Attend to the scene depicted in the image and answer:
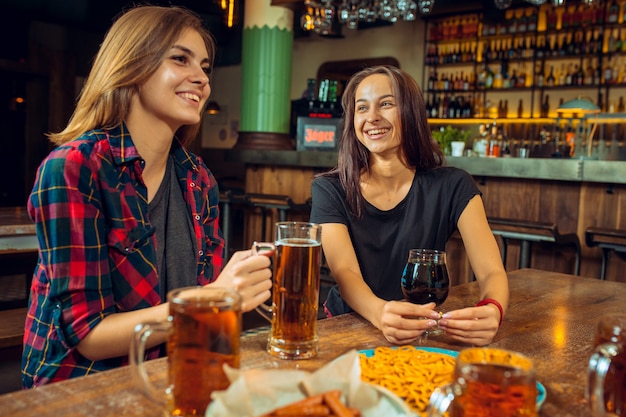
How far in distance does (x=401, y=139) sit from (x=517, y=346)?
89cm

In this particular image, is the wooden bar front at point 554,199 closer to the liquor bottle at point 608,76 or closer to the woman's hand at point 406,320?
the woman's hand at point 406,320

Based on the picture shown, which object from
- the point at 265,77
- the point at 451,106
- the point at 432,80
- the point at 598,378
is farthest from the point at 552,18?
the point at 598,378

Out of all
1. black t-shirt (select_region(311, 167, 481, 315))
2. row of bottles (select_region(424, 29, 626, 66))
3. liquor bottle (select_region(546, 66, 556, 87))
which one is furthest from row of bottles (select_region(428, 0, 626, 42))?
black t-shirt (select_region(311, 167, 481, 315))

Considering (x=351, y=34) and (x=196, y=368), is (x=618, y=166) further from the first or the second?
(x=351, y=34)

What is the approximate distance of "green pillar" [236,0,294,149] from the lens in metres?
6.69

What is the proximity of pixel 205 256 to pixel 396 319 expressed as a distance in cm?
63

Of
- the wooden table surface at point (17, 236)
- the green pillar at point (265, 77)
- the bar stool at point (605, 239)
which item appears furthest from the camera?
the green pillar at point (265, 77)

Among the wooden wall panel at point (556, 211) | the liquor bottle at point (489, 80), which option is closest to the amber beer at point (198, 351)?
the wooden wall panel at point (556, 211)

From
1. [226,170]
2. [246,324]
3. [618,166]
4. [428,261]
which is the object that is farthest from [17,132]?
[428,261]

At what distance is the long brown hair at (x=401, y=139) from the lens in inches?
76.4

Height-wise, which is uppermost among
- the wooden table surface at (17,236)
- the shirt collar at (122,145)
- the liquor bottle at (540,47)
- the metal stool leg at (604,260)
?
the liquor bottle at (540,47)

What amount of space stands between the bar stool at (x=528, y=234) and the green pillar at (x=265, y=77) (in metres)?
3.50

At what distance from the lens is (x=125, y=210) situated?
52.6 inches

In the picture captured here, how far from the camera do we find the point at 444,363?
102 centimetres
